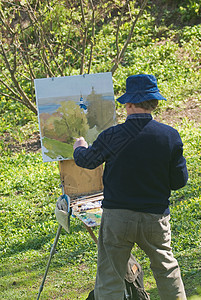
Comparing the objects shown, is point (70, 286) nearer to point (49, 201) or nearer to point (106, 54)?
point (49, 201)

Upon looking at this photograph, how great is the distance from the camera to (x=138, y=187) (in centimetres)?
Result: 265

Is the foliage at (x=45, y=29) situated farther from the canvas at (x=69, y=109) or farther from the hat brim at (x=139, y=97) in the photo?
the hat brim at (x=139, y=97)

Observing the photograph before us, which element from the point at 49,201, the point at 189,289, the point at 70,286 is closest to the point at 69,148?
the point at 70,286

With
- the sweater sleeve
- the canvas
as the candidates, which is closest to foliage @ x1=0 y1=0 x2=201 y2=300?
the sweater sleeve

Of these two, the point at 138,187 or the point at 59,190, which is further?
the point at 59,190

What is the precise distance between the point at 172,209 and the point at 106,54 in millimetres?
6305

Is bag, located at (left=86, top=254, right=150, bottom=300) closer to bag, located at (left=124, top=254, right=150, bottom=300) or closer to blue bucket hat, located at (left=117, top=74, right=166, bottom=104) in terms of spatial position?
bag, located at (left=124, top=254, right=150, bottom=300)

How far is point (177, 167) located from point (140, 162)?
0.83 ft

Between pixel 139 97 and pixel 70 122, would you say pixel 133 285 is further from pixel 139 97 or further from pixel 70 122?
pixel 70 122

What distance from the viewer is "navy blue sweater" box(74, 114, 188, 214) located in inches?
104

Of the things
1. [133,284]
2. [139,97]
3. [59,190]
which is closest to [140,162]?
Answer: [139,97]

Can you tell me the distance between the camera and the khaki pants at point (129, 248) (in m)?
2.67

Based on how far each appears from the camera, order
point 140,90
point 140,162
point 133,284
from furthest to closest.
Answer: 1. point 133,284
2. point 140,90
3. point 140,162

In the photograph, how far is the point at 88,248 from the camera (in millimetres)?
4793
